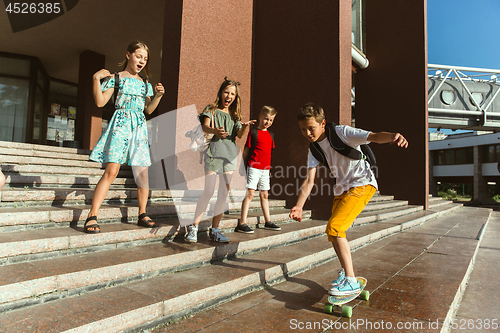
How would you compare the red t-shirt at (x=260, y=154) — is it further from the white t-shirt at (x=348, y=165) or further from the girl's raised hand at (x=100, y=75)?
the girl's raised hand at (x=100, y=75)

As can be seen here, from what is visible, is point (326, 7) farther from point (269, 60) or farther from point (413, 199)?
point (413, 199)

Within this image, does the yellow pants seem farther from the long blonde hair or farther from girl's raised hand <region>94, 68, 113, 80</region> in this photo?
girl's raised hand <region>94, 68, 113, 80</region>

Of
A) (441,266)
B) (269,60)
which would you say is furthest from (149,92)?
(269,60)

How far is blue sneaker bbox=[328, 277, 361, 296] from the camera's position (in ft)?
7.67

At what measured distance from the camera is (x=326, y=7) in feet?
21.1

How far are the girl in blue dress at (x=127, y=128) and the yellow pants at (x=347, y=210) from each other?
1.85m

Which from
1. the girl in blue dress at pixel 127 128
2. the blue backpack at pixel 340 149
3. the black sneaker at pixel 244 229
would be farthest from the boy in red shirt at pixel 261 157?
the blue backpack at pixel 340 149

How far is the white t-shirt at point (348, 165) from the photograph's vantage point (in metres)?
2.52

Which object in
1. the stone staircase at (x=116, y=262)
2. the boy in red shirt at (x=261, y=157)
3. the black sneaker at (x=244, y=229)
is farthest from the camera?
the boy in red shirt at (x=261, y=157)

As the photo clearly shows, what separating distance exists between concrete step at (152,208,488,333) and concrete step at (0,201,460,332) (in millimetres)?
70

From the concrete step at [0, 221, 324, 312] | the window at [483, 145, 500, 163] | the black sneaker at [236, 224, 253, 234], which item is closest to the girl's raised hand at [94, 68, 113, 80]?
the concrete step at [0, 221, 324, 312]

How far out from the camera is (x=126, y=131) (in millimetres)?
3156

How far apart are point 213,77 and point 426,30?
29.2 feet

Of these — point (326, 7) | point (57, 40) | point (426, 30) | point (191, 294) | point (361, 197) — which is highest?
point (426, 30)
